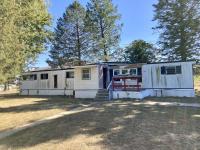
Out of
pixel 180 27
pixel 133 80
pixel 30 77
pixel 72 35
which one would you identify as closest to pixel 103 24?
pixel 72 35

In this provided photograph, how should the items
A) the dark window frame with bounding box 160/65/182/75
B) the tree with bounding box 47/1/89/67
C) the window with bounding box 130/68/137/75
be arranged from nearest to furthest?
the dark window frame with bounding box 160/65/182/75, the window with bounding box 130/68/137/75, the tree with bounding box 47/1/89/67

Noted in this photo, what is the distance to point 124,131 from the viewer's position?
33.9 ft

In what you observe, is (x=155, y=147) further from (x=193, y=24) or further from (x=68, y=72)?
(x=193, y=24)

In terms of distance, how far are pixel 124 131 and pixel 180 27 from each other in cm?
2394

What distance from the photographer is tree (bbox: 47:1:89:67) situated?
3972 centimetres

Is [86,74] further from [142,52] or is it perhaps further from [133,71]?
[142,52]

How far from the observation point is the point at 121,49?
3875 centimetres

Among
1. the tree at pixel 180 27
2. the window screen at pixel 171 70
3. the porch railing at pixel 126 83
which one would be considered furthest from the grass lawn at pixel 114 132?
the tree at pixel 180 27

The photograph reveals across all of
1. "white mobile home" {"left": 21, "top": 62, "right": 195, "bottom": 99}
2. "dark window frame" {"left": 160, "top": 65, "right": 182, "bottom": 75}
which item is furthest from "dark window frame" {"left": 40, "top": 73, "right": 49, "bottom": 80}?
"dark window frame" {"left": 160, "top": 65, "right": 182, "bottom": 75}

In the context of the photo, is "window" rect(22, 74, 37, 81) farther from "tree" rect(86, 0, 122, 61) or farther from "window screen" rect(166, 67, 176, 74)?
"window screen" rect(166, 67, 176, 74)

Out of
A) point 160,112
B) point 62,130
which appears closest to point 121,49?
point 160,112

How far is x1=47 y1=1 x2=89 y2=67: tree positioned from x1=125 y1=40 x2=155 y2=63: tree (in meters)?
8.09

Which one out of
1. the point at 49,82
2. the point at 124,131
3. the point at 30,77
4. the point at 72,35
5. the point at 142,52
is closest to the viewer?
the point at 124,131

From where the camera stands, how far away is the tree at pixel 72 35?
130ft
